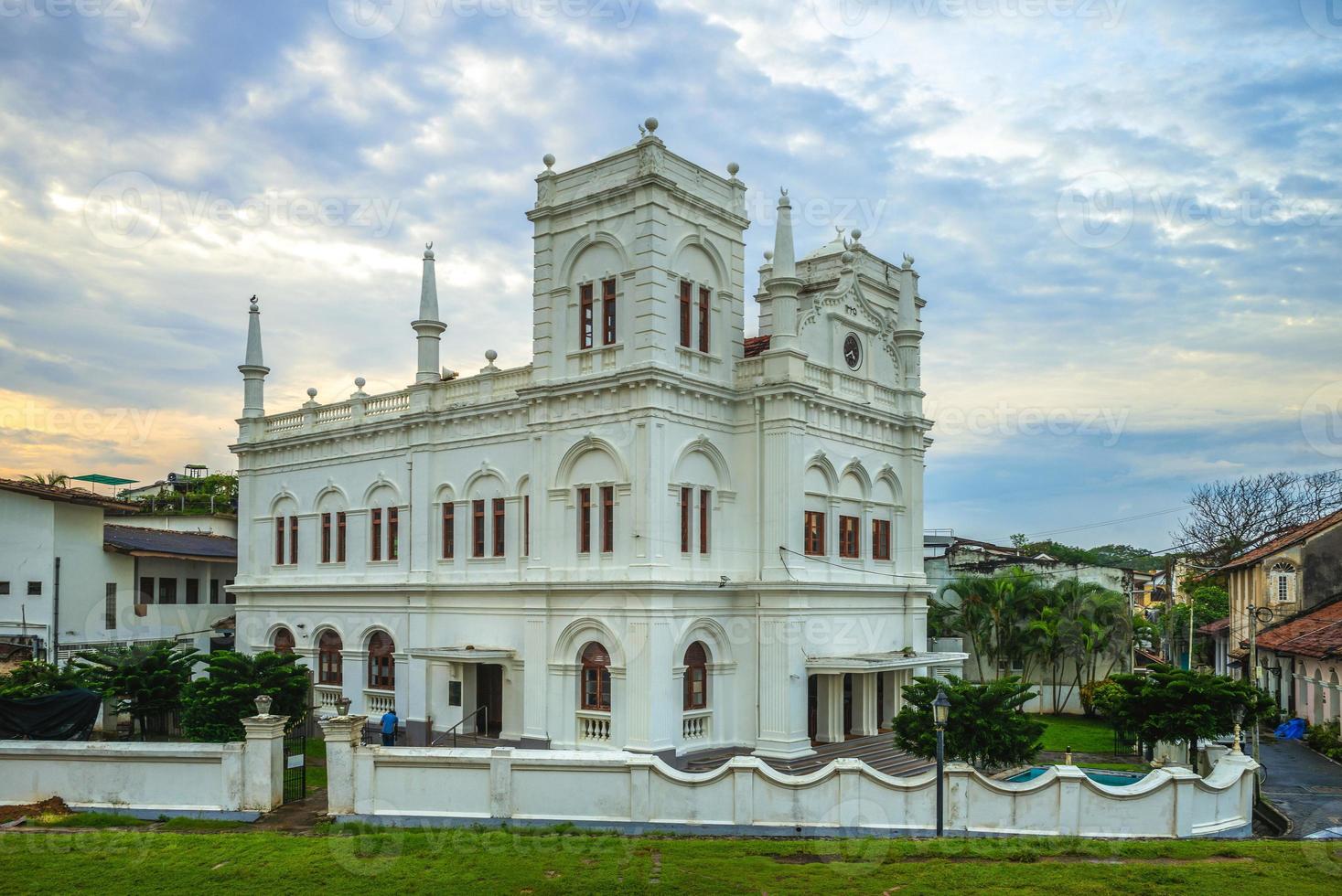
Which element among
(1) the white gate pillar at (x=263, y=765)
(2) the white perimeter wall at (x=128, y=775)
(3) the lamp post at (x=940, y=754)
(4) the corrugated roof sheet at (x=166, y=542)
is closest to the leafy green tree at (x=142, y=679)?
(2) the white perimeter wall at (x=128, y=775)

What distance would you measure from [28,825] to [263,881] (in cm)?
726

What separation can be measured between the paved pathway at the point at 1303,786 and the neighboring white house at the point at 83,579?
3382cm

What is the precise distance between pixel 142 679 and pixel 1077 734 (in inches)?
1081

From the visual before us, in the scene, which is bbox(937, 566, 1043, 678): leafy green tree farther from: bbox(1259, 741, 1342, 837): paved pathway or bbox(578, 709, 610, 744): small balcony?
bbox(578, 709, 610, 744): small balcony

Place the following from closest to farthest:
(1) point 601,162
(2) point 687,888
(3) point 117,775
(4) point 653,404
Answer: (2) point 687,888
(3) point 117,775
(4) point 653,404
(1) point 601,162

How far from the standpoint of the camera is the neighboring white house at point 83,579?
3672 cm

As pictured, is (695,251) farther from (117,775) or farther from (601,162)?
(117,775)

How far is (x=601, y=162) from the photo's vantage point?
2712 cm

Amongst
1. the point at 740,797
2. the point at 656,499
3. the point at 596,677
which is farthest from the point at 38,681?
the point at 740,797

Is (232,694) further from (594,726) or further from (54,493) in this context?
(54,493)

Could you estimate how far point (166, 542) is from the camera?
143ft

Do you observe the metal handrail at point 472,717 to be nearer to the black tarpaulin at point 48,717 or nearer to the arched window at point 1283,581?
the black tarpaulin at point 48,717

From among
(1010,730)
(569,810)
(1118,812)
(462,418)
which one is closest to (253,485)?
(462,418)

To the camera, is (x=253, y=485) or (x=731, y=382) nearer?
(x=731, y=382)
